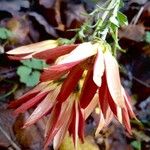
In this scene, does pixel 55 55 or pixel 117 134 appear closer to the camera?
pixel 55 55

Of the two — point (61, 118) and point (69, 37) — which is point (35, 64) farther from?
point (61, 118)

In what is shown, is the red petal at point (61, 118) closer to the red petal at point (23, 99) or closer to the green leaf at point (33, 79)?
the red petal at point (23, 99)

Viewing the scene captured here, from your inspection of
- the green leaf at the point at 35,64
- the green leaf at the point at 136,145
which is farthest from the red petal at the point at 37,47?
the green leaf at the point at 136,145

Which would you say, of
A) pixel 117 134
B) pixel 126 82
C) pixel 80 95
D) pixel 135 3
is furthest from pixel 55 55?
pixel 135 3

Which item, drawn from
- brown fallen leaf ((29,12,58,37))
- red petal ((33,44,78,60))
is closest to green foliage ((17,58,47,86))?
brown fallen leaf ((29,12,58,37))

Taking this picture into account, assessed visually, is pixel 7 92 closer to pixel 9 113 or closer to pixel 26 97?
pixel 9 113

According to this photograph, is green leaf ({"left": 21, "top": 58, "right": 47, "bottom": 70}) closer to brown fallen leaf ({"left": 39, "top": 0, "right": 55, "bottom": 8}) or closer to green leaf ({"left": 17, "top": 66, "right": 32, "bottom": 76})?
green leaf ({"left": 17, "top": 66, "right": 32, "bottom": 76})
